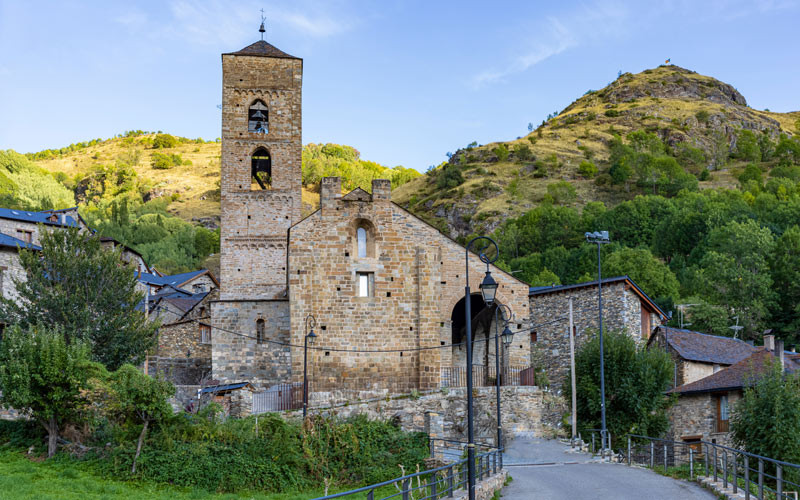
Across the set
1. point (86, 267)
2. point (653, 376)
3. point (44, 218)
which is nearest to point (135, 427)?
point (86, 267)

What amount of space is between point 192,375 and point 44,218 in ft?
83.2

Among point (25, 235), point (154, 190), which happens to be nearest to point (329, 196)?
point (25, 235)

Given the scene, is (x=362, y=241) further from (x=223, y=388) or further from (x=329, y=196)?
(x=223, y=388)

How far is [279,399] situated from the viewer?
30875 millimetres

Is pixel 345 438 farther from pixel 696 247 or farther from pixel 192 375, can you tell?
pixel 696 247

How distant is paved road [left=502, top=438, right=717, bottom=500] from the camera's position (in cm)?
1839

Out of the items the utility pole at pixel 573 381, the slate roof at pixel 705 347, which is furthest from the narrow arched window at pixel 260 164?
the slate roof at pixel 705 347

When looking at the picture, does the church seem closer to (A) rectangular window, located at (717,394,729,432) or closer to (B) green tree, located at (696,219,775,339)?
(A) rectangular window, located at (717,394,729,432)

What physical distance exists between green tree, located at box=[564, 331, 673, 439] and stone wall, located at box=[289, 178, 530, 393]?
3.20m

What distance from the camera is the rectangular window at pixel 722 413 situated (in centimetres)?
3369

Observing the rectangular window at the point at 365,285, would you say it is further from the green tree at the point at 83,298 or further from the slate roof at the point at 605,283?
the green tree at the point at 83,298

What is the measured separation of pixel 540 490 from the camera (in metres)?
19.3

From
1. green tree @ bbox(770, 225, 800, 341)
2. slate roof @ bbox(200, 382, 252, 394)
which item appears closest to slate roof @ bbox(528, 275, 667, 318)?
slate roof @ bbox(200, 382, 252, 394)

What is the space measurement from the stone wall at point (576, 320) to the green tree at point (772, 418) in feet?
27.6
